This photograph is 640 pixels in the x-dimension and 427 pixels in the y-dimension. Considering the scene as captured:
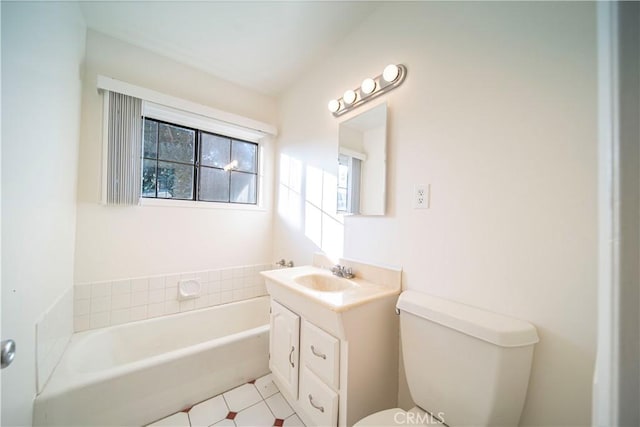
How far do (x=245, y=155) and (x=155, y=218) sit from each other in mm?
1058

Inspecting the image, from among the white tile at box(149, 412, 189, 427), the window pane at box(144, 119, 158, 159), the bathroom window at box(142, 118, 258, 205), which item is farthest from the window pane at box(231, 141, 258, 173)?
the white tile at box(149, 412, 189, 427)

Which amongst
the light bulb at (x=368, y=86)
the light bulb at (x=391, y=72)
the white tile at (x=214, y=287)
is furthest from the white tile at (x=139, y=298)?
the light bulb at (x=391, y=72)

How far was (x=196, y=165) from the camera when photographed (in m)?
2.17

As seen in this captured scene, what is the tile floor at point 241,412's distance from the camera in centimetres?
136

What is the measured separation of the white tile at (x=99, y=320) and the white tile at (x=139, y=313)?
0.15 m

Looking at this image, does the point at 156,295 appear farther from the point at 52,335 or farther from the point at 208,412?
the point at 208,412

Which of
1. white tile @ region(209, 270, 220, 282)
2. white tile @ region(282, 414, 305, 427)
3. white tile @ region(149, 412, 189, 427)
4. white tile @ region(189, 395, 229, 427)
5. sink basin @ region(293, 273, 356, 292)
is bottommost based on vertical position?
white tile @ region(282, 414, 305, 427)

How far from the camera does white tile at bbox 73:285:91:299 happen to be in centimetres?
162

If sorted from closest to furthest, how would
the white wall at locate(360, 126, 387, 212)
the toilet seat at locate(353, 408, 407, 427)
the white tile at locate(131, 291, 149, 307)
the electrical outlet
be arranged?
the toilet seat at locate(353, 408, 407, 427) < the electrical outlet < the white wall at locate(360, 126, 387, 212) < the white tile at locate(131, 291, 149, 307)

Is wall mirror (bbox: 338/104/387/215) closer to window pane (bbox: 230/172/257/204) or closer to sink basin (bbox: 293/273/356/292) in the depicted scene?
sink basin (bbox: 293/273/356/292)

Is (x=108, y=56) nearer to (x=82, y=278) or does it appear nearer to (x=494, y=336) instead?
(x=82, y=278)

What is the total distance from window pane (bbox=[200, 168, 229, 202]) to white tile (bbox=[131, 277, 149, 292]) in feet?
2.75

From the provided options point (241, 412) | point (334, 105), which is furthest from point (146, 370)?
point (334, 105)

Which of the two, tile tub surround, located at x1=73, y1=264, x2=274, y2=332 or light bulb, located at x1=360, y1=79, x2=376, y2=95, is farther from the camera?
tile tub surround, located at x1=73, y1=264, x2=274, y2=332
